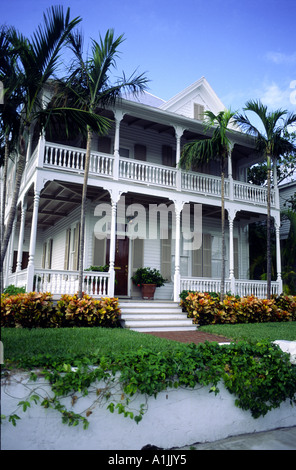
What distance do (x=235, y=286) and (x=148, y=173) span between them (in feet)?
17.0

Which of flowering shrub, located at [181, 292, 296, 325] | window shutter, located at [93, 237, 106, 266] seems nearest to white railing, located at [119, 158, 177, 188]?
window shutter, located at [93, 237, 106, 266]

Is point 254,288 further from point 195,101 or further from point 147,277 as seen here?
point 195,101

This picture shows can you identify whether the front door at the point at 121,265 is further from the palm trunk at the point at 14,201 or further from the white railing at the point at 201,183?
the palm trunk at the point at 14,201

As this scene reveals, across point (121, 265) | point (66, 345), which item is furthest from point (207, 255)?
point (66, 345)

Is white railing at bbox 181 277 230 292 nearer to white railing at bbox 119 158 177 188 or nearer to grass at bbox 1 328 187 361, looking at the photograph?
white railing at bbox 119 158 177 188

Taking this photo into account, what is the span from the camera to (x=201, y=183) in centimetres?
1334

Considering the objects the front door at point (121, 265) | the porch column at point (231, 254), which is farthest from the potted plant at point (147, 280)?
the porch column at point (231, 254)

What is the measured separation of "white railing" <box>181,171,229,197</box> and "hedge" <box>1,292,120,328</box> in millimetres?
5530

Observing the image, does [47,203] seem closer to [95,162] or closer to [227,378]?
[95,162]

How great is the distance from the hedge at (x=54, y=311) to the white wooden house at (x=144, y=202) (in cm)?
147

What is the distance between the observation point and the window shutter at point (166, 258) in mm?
14055

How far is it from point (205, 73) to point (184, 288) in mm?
9868

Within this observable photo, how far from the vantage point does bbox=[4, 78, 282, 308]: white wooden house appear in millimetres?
11484

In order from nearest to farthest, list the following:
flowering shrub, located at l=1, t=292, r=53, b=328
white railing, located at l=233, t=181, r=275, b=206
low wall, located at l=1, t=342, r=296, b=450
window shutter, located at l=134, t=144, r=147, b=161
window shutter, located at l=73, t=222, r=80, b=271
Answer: low wall, located at l=1, t=342, r=296, b=450
flowering shrub, located at l=1, t=292, r=53, b=328
window shutter, located at l=73, t=222, r=80, b=271
window shutter, located at l=134, t=144, r=147, b=161
white railing, located at l=233, t=181, r=275, b=206
